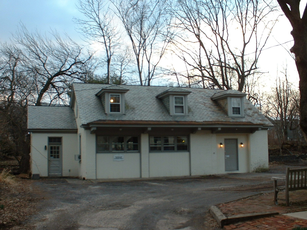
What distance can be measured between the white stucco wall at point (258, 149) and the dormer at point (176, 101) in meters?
4.69

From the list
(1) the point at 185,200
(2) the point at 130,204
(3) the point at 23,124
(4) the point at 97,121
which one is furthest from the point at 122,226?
(3) the point at 23,124

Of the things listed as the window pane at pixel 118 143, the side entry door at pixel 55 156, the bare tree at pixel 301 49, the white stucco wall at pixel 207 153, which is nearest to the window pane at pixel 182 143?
the white stucco wall at pixel 207 153

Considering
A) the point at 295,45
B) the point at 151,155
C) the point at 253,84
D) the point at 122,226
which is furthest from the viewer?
the point at 253,84

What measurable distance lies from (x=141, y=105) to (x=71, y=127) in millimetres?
4793

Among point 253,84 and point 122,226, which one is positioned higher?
point 253,84

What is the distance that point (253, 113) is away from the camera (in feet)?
70.4

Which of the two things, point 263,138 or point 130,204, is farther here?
point 263,138

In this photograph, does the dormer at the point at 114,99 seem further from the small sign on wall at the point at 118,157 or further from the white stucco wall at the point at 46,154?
the white stucco wall at the point at 46,154

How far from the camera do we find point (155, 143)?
60.2ft

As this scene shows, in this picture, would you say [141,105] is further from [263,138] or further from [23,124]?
[23,124]

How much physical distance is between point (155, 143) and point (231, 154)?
5080 millimetres

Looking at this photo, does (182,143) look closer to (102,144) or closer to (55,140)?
(102,144)

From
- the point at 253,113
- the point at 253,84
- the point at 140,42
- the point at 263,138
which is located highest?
the point at 140,42

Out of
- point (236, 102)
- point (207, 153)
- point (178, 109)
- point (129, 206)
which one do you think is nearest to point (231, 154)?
point (207, 153)
